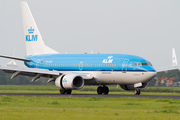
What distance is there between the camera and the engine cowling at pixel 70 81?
1657 inches

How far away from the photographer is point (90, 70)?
4447cm

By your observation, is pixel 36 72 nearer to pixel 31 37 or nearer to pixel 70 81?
pixel 70 81

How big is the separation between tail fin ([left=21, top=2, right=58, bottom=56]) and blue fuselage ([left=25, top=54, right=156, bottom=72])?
102 inches

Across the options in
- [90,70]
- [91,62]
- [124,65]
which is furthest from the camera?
[91,62]

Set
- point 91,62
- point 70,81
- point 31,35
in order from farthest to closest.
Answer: point 31,35
point 91,62
point 70,81

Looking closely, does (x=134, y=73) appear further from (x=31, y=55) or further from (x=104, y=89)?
(x=31, y=55)

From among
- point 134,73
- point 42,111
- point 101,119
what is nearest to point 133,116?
point 101,119

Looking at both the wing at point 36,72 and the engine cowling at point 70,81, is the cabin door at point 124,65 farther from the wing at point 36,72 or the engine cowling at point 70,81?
the engine cowling at point 70,81

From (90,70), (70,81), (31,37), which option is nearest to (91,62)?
(90,70)

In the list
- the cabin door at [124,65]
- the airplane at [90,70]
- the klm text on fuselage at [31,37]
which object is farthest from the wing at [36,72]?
the klm text on fuselage at [31,37]

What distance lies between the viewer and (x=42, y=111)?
22766 millimetres

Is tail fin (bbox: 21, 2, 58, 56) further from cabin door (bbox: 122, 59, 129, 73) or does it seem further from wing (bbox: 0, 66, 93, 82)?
cabin door (bbox: 122, 59, 129, 73)

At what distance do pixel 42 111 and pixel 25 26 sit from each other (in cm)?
3383

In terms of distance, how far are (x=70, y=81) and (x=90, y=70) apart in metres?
3.40
